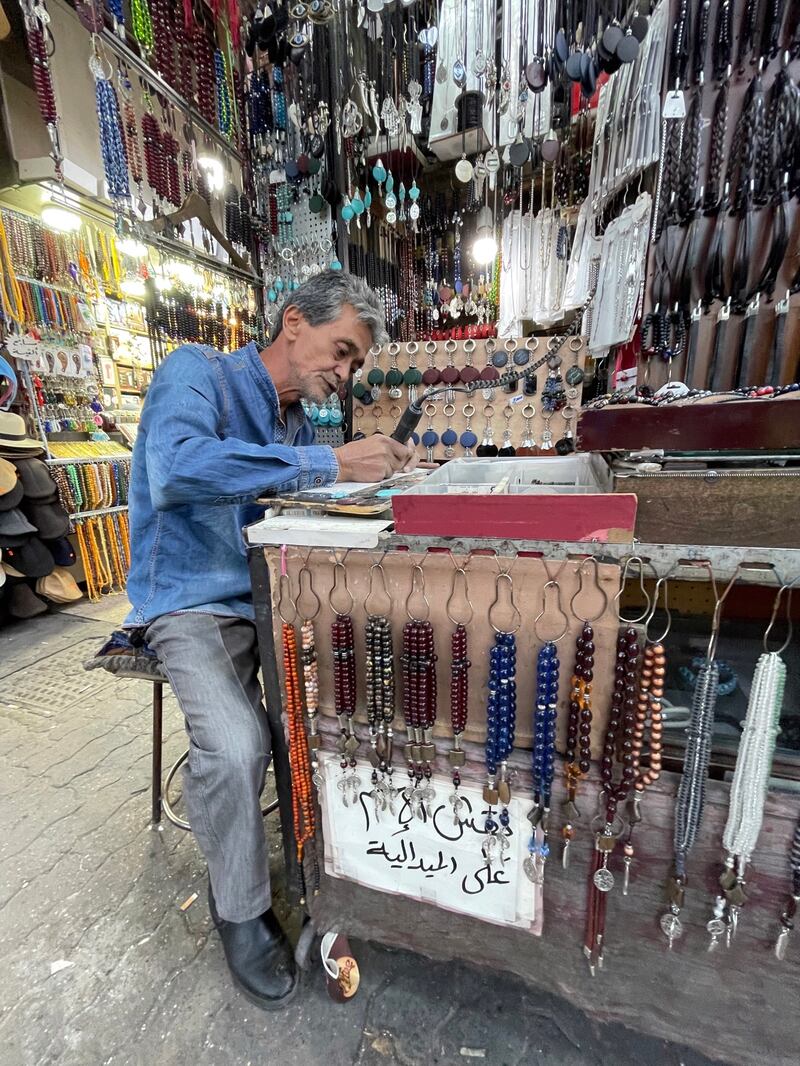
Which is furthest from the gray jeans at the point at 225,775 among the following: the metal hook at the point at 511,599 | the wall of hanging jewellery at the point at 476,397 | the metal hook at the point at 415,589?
the wall of hanging jewellery at the point at 476,397

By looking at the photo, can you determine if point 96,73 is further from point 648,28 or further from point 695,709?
point 695,709

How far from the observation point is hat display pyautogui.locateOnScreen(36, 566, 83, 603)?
3.28 meters

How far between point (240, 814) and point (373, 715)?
45 cm

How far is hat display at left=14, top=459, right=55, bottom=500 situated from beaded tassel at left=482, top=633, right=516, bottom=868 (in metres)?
3.43

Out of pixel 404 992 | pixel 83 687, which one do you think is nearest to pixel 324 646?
pixel 404 992

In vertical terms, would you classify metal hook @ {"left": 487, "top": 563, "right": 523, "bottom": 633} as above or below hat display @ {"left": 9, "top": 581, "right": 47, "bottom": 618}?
above

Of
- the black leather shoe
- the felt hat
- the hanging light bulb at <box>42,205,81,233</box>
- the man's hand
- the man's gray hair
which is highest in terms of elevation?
the hanging light bulb at <box>42,205,81,233</box>

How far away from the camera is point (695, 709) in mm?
726

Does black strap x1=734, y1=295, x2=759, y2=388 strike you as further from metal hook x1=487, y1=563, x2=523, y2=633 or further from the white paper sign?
the white paper sign

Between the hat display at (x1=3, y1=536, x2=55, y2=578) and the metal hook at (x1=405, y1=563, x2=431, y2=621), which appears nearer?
→ the metal hook at (x1=405, y1=563, x2=431, y2=621)

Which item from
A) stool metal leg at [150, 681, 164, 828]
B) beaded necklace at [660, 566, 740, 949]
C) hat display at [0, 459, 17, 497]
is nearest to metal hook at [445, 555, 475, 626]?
beaded necklace at [660, 566, 740, 949]

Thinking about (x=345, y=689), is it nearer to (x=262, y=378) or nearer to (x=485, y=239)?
(x=262, y=378)

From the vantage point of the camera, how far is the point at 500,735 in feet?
2.66

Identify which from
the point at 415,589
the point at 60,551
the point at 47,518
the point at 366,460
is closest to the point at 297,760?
the point at 415,589
